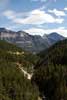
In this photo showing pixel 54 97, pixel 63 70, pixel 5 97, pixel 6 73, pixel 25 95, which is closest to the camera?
pixel 5 97

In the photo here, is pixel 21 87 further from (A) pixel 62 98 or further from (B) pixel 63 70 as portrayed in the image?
(B) pixel 63 70

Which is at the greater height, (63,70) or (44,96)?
(63,70)

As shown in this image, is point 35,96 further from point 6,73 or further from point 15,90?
point 6,73

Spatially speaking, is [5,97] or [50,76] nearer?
[5,97]

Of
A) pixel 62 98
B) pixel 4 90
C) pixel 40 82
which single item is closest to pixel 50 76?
pixel 40 82

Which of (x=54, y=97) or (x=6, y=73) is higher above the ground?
(x=6, y=73)

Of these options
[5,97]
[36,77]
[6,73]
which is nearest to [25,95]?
[5,97]

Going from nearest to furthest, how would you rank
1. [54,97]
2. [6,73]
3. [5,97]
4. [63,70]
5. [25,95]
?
[5,97]
[25,95]
[54,97]
[6,73]
[63,70]

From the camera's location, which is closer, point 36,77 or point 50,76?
point 50,76
